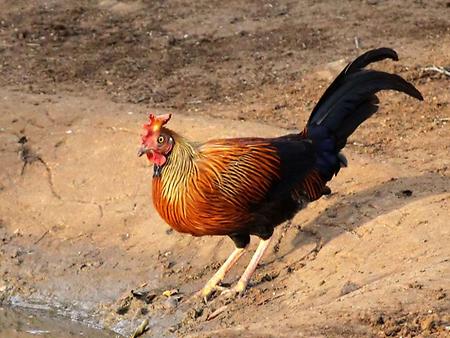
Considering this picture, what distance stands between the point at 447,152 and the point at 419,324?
3.91 metres

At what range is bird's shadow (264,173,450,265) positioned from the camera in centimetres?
940

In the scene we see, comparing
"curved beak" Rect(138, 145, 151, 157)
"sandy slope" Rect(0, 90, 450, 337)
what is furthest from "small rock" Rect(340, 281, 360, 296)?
"curved beak" Rect(138, 145, 151, 157)

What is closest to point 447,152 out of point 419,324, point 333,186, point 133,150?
point 333,186

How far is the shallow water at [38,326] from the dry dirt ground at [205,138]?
106mm

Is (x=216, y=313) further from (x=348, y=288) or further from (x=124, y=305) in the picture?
(x=348, y=288)

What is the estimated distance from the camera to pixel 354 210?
31.3 ft

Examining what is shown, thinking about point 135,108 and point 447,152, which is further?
point 135,108

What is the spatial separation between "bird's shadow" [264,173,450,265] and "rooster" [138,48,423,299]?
1.59ft

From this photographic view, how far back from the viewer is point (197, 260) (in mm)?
9750

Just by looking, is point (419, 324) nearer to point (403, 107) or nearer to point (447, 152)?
point (447, 152)

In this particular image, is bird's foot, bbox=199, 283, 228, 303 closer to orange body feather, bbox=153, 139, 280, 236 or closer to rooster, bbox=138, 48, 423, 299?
rooster, bbox=138, 48, 423, 299

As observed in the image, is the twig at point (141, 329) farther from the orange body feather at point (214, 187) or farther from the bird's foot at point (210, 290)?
the orange body feather at point (214, 187)

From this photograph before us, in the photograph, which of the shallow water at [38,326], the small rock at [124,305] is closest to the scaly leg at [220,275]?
the small rock at [124,305]

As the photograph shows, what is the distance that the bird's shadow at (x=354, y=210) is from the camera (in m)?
9.40
